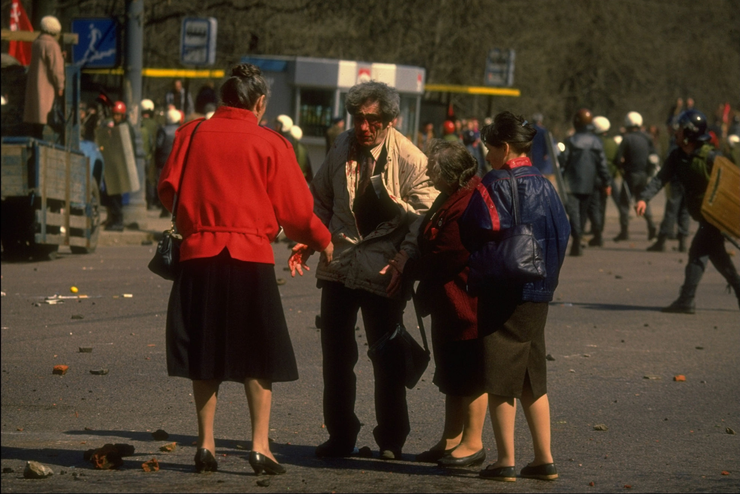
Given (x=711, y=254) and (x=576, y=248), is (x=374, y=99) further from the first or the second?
(x=576, y=248)

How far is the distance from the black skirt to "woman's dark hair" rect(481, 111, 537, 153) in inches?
43.1

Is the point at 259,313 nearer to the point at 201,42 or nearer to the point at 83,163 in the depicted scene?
the point at 83,163

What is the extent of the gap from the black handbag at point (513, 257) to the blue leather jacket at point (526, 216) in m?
0.02

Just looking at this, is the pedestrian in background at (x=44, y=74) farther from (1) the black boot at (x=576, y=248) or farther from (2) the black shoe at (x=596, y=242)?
(2) the black shoe at (x=596, y=242)

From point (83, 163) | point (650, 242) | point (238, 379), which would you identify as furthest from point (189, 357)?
point (650, 242)

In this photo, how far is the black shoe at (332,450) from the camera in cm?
578

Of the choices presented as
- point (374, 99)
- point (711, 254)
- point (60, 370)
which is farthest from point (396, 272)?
point (711, 254)

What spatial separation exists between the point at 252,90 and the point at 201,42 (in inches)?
549

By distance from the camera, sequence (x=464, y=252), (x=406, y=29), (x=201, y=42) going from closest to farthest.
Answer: (x=464, y=252), (x=201, y=42), (x=406, y=29)

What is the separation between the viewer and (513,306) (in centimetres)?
527

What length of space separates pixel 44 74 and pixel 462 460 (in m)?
9.59

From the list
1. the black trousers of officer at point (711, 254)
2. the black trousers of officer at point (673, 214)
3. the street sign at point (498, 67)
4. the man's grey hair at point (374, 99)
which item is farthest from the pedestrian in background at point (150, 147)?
the man's grey hair at point (374, 99)

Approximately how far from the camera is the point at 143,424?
6.37 meters

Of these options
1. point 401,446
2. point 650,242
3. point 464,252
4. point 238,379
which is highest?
point 464,252
